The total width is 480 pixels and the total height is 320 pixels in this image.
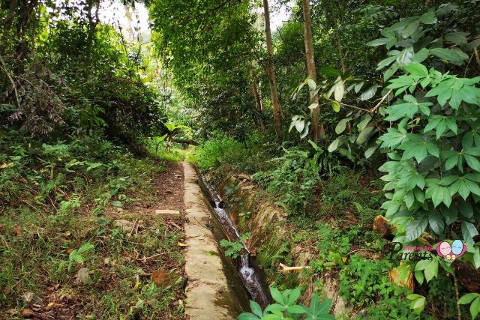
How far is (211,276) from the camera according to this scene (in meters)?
3.46

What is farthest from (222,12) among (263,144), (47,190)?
(47,190)

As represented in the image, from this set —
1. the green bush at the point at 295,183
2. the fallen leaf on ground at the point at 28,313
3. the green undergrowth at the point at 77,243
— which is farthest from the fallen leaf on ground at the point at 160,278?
the green bush at the point at 295,183

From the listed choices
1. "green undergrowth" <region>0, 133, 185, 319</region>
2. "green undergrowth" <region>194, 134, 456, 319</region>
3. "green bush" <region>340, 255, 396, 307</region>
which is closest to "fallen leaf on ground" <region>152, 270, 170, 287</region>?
"green undergrowth" <region>0, 133, 185, 319</region>

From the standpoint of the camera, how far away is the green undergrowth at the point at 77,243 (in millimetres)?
2764

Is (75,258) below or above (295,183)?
above

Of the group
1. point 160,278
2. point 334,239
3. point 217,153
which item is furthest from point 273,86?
point 160,278

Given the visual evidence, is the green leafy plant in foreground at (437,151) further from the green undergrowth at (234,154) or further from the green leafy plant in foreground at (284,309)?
the green undergrowth at (234,154)

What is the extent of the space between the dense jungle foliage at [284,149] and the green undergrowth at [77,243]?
20 millimetres

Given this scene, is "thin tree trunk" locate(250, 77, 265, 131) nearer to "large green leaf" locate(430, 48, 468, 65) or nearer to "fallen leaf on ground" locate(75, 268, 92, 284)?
"fallen leaf on ground" locate(75, 268, 92, 284)

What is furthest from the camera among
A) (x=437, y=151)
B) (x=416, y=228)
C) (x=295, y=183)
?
(x=295, y=183)

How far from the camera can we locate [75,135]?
6.35 metres

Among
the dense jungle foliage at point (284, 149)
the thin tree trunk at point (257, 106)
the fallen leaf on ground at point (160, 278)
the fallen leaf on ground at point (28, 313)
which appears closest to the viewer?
the dense jungle foliage at point (284, 149)

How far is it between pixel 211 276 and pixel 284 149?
302 cm

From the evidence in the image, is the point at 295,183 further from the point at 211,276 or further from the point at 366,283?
the point at 366,283
